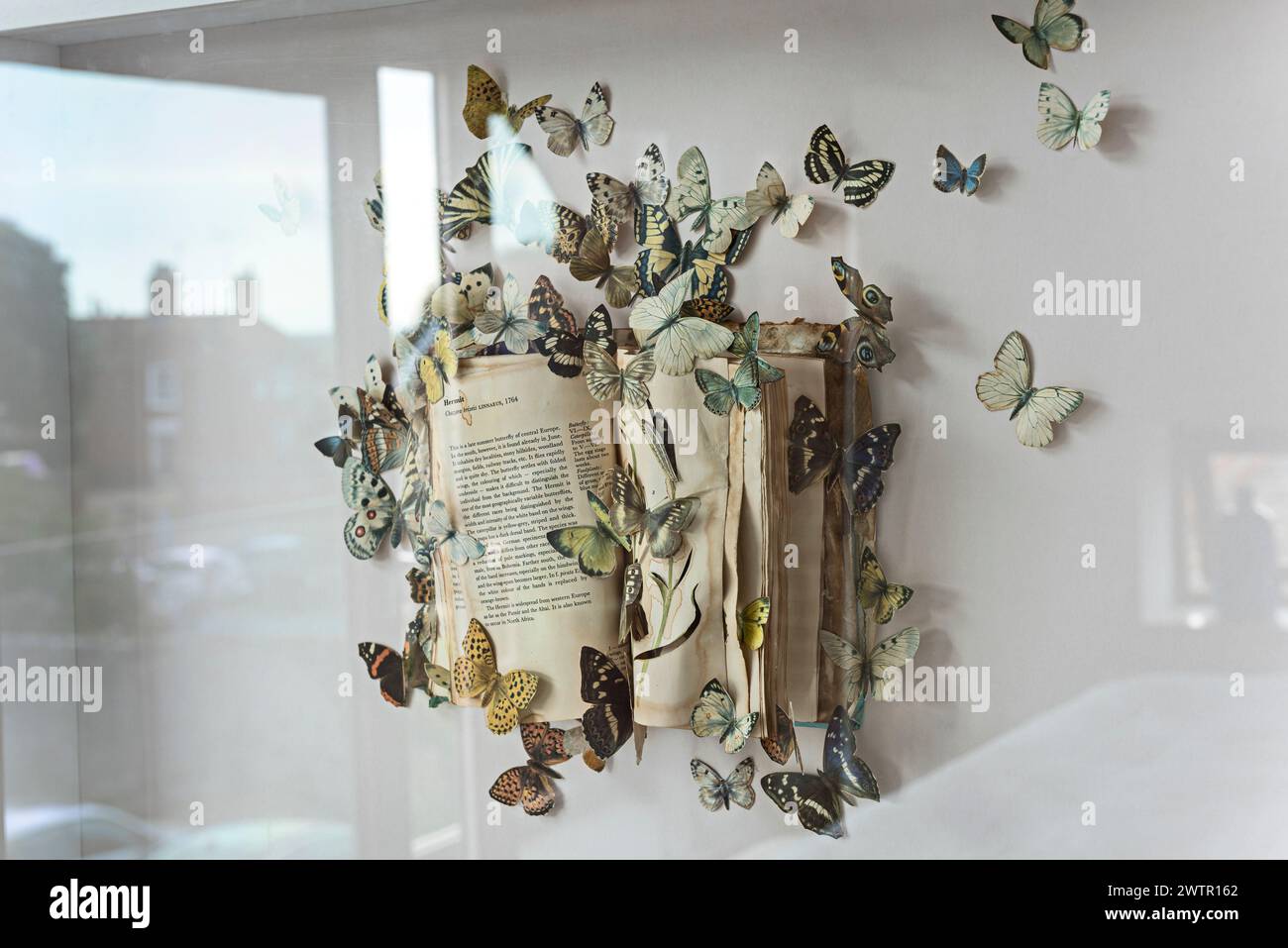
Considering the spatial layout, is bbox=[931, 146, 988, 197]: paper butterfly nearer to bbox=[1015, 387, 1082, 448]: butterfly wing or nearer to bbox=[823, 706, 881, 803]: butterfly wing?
bbox=[1015, 387, 1082, 448]: butterfly wing

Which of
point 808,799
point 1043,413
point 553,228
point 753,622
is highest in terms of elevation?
point 553,228

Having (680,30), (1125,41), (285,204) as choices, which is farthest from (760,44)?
(285,204)

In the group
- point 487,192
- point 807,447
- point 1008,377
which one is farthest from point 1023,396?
point 487,192

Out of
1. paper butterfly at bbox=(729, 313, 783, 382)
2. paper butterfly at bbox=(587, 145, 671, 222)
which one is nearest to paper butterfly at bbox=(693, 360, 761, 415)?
paper butterfly at bbox=(729, 313, 783, 382)

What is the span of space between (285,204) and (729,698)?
40cm

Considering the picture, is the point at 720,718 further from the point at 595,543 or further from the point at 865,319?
the point at 865,319

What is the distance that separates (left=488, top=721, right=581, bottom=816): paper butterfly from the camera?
1.88ft

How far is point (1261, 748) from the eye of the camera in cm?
51

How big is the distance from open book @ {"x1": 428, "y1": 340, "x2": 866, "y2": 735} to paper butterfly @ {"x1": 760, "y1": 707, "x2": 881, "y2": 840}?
24mm

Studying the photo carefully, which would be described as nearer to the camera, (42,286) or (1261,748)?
(1261,748)

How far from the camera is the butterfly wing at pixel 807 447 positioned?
1.73 feet

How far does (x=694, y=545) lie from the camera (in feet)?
1.73

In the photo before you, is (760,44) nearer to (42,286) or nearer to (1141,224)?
(1141,224)

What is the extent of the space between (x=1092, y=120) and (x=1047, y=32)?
0.17ft
